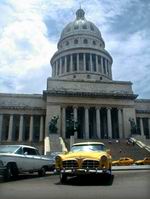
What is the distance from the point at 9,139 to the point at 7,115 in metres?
5.28

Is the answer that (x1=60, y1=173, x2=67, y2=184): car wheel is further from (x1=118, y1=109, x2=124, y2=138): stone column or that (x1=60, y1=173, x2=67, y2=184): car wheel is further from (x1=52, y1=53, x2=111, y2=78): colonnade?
(x1=52, y1=53, x2=111, y2=78): colonnade

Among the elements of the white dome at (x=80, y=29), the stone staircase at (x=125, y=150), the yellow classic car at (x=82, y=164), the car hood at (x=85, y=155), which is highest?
the white dome at (x=80, y=29)

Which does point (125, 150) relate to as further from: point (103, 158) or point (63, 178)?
point (63, 178)

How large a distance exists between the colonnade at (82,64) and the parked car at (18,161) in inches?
1989

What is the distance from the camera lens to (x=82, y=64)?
6688cm

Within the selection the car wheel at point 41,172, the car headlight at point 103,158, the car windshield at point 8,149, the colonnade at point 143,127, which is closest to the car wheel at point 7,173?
the car windshield at point 8,149

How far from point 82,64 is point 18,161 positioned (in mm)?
54809

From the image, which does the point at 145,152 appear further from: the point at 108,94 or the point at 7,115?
the point at 7,115

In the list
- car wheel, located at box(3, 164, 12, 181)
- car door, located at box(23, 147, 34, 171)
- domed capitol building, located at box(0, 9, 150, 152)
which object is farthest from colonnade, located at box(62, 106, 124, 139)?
car wheel, located at box(3, 164, 12, 181)

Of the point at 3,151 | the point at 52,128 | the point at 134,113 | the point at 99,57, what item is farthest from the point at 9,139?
the point at 3,151

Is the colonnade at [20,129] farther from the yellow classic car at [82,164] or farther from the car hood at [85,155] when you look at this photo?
the yellow classic car at [82,164]

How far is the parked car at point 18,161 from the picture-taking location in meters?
12.5

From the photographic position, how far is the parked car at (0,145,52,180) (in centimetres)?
1255

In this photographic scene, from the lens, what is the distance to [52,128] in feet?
150
